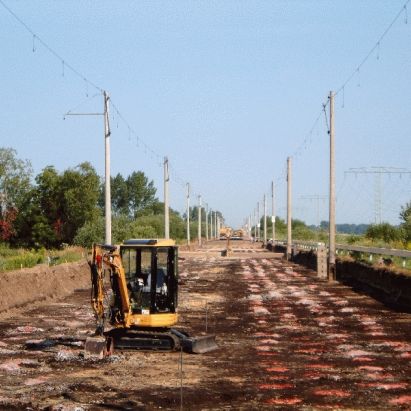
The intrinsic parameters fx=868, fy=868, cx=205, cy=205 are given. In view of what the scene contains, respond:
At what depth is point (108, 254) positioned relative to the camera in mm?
17641

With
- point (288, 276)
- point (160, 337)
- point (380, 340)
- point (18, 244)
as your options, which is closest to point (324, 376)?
point (160, 337)

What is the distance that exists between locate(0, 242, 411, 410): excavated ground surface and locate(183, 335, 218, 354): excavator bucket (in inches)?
10.1

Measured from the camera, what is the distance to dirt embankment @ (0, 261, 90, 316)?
2908cm

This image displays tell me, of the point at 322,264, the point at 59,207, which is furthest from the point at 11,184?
the point at 322,264

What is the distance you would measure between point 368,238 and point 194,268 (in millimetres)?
24849

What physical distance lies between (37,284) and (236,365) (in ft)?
56.9

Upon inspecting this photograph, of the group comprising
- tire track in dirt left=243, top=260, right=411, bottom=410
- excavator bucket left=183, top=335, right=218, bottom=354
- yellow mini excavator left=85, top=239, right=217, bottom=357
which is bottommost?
tire track in dirt left=243, top=260, right=411, bottom=410

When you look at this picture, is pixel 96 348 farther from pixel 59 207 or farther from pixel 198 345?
pixel 59 207

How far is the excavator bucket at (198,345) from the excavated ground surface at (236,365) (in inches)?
10.1

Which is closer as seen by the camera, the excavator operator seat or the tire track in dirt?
the tire track in dirt

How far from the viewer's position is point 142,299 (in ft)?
59.5

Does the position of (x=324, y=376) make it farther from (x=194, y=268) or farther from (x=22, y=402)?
(x=194, y=268)

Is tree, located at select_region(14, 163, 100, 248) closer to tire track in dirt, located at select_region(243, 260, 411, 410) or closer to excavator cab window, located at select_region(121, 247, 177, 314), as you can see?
tire track in dirt, located at select_region(243, 260, 411, 410)

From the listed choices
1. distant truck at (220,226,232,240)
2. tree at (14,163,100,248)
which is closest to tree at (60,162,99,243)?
tree at (14,163,100,248)
